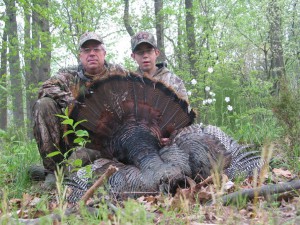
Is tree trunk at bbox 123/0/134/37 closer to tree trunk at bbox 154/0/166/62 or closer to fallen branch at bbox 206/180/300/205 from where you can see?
tree trunk at bbox 154/0/166/62

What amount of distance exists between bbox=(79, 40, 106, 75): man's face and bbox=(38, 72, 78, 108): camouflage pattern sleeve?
0.25 m

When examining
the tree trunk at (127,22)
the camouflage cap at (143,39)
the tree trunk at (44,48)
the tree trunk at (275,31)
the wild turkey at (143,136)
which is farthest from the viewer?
the tree trunk at (127,22)

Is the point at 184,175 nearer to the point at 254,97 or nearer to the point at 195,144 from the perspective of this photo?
the point at 195,144

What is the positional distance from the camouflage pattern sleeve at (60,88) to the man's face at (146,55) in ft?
3.90

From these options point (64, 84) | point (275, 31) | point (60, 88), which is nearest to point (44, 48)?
point (64, 84)

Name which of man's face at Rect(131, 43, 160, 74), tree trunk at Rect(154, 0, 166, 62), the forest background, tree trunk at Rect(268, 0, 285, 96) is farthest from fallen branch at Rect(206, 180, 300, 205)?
tree trunk at Rect(268, 0, 285, 96)

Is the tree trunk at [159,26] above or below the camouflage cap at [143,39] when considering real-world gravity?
above

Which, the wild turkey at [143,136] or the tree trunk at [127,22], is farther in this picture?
the tree trunk at [127,22]

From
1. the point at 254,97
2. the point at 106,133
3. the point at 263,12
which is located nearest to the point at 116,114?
the point at 106,133

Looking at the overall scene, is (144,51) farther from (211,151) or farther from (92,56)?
(211,151)

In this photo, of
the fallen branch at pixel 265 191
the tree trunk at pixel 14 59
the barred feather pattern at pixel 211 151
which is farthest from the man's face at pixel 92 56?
the tree trunk at pixel 14 59

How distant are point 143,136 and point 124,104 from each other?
1.17 feet

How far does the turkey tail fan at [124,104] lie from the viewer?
374 cm

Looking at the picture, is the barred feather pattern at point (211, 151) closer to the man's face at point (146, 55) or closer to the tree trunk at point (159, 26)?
the man's face at point (146, 55)
